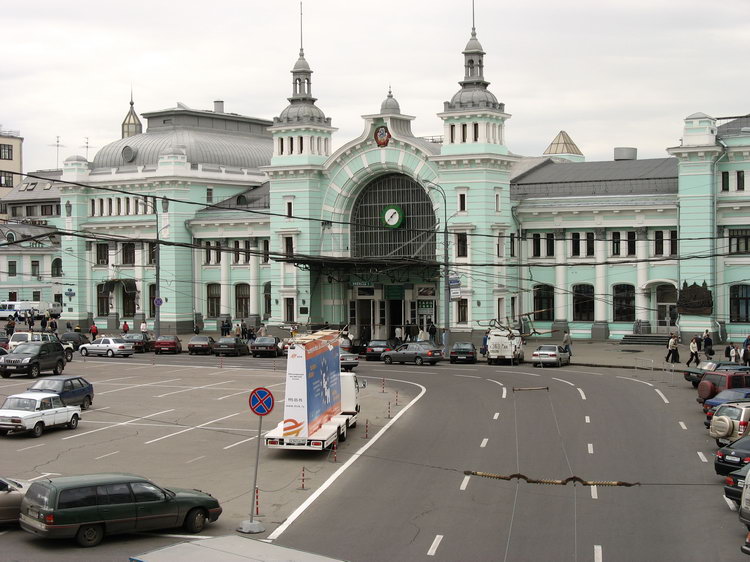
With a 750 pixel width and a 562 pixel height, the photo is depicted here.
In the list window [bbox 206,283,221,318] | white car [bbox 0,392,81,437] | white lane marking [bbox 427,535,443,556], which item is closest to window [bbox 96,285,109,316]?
window [bbox 206,283,221,318]

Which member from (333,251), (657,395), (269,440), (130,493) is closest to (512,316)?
(333,251)

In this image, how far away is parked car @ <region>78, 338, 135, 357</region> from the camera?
6203cm

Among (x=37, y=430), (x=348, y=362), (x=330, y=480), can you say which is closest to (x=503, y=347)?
(x=348, y=362)

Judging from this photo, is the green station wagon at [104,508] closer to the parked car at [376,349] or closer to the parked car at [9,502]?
the parked car at [9,502]

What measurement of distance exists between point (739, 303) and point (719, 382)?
86.9 feet

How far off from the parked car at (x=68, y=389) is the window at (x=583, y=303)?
36170 mm

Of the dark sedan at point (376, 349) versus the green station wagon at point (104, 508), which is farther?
the dark sedan at point (376, 349)

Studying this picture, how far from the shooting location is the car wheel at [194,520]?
67.4 ft

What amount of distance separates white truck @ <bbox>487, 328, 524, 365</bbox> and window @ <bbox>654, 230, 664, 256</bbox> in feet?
42.5

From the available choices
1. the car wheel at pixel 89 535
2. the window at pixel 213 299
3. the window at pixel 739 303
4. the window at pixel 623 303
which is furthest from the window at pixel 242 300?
the car wheel at pixel 89 535

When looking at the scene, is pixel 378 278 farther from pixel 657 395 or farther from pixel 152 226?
pixel 657 395

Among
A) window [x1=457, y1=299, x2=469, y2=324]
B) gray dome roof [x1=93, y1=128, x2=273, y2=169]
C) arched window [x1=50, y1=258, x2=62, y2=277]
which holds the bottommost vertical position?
window [x1=457, y1=299, x2=469, y2=324]

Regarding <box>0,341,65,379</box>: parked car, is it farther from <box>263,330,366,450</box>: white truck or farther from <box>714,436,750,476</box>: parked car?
<box>714,436,750,476</box>: parked car

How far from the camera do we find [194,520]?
20.6 meters
